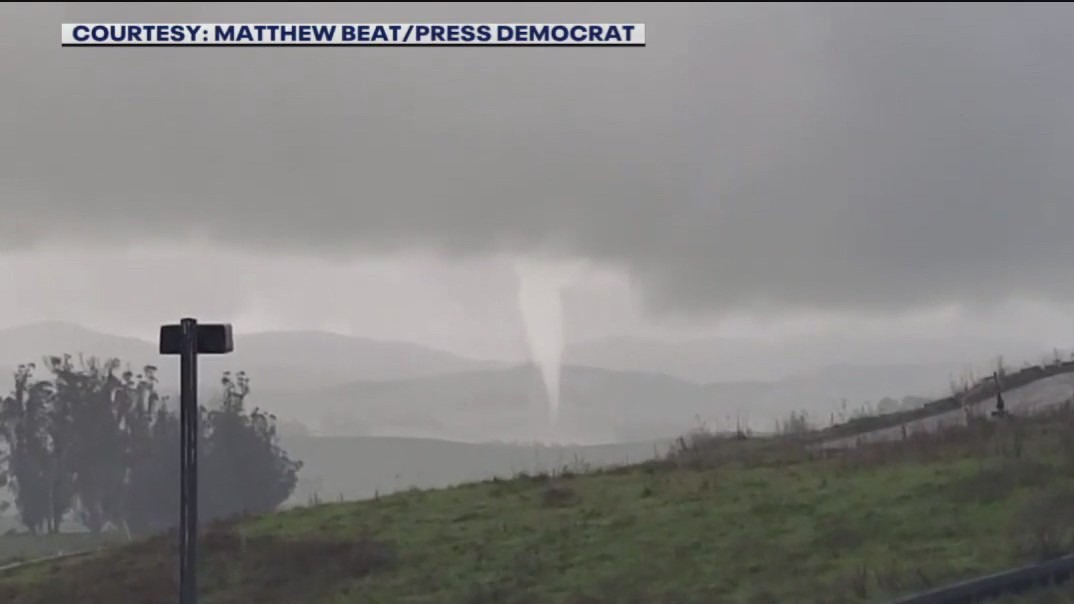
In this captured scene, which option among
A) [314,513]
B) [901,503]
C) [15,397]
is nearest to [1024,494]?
[901,503]

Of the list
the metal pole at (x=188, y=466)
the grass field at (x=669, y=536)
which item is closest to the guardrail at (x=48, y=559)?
the grass field at (x=669, y=536)

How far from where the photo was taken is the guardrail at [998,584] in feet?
38.1

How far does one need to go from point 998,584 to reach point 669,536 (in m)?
8.25

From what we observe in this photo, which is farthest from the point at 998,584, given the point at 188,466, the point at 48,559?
the point at 48,559

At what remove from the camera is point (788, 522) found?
64.9 feet

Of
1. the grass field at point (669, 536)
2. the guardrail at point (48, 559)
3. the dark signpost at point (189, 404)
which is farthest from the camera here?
the guardrail at point (48, 559)

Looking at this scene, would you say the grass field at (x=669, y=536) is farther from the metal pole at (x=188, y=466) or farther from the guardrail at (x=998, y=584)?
the metal pole at (x=188, y=466)

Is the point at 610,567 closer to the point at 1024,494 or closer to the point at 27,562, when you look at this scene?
the point at 1024,494

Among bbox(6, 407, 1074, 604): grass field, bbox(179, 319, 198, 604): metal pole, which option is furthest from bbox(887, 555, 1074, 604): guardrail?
bbox(179, 319, 198, 604): metal pole

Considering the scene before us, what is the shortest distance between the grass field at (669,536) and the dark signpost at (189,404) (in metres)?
6.92

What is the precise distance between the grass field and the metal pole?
689cm

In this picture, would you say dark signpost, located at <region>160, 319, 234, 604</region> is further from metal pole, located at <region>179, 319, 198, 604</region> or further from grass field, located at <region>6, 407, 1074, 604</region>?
grass field, located at <region>6, 407, 1074, 604</region>

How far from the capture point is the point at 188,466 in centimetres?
1076

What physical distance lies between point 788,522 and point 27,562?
45.0 ft
